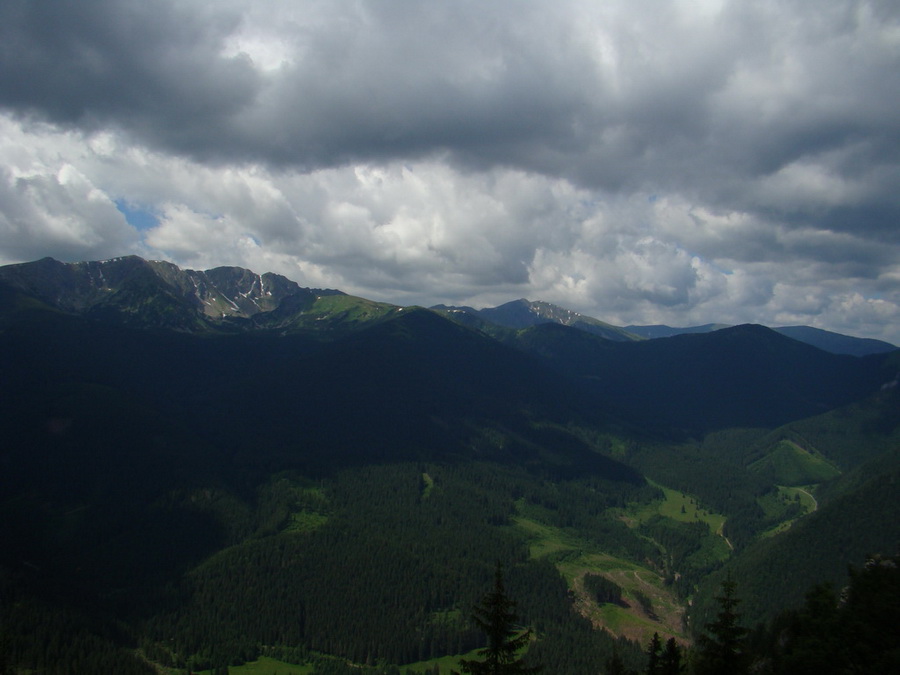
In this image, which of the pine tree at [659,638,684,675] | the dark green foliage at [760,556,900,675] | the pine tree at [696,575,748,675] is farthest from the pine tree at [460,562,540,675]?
the dark green foliage at [760,556,900,675]

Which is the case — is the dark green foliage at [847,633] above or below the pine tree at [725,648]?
below

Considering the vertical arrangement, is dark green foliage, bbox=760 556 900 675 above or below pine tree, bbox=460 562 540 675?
below

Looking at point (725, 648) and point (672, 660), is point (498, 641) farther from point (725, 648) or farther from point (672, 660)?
point (672, 660)

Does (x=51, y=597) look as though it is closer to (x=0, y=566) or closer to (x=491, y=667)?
(x=0, y=566)

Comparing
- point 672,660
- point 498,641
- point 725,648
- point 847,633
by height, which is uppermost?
point 498,641

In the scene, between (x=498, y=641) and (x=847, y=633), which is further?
(x=847, y=633)

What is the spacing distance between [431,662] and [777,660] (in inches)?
5220

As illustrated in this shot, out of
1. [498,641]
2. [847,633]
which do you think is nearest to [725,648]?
[498,641]

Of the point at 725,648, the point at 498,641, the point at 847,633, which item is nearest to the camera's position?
the point at 498,641

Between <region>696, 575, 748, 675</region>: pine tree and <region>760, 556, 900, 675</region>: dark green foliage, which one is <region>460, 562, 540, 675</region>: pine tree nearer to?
<region>696, 575, 748, 675</region>: pine tree

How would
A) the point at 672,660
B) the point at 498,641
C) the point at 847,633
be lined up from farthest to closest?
the point at 847,633
the point at 672,660
the point at 498,641

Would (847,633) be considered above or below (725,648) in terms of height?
below

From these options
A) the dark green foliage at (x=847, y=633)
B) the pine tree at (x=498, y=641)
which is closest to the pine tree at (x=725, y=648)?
the pine tree at (x=498, y=641)

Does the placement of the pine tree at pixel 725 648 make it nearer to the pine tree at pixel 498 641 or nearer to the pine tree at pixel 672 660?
the pine tree at pixel 672 660
